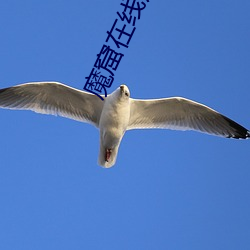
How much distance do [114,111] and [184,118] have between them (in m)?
1.17

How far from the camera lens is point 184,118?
5566 millimetres

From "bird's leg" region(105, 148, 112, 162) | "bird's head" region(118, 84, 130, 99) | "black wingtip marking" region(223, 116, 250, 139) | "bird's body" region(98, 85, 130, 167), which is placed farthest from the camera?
"black wingtip marking" region(223, 116, 250, 139)

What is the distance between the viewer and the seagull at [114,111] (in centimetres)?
496

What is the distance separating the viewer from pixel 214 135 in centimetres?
566

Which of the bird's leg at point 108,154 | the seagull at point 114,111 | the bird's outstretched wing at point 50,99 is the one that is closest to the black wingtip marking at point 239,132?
the seagull at point 114,111

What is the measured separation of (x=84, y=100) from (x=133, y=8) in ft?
4.95

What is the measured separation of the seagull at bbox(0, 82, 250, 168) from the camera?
4965 millimetres

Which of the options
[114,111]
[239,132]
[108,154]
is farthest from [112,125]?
[239,132]

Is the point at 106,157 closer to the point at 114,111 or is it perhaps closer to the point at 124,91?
the point at 114,111

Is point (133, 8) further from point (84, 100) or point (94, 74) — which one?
point (84, 100)

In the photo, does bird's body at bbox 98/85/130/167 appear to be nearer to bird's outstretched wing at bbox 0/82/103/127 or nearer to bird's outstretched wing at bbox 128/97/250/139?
bird's outstretched wing at bbox 0/82/103/127

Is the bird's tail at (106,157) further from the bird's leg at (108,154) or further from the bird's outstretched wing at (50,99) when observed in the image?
the bird's outstretched wing at (50,99)

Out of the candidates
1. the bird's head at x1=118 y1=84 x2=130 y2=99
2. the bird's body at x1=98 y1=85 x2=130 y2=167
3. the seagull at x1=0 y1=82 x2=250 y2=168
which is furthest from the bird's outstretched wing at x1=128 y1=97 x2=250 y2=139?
the bird's head at x1=118 y1=84 x2=130 y2=99

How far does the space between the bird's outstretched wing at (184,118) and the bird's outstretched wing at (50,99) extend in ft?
1.84
